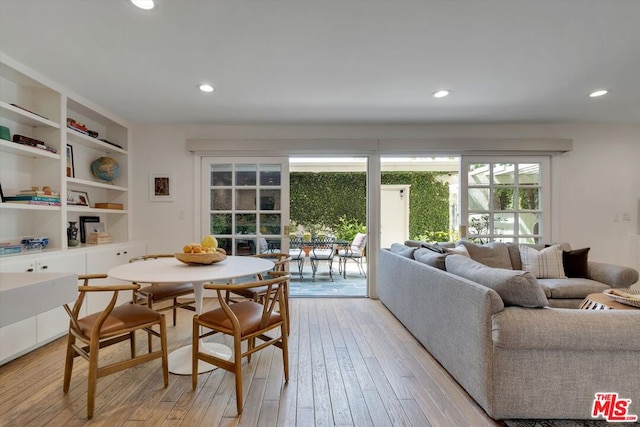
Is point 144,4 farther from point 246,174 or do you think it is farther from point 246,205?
point 246,205

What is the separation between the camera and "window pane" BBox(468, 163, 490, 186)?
3779mm

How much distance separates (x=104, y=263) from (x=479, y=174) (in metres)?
4.39

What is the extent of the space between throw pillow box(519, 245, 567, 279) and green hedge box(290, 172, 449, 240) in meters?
4.43

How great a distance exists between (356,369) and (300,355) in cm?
45

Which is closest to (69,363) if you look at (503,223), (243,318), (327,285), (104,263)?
(243,318)

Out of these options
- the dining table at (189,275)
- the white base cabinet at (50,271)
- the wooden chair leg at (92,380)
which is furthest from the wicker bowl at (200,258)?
the white base cabinet at (50,271)

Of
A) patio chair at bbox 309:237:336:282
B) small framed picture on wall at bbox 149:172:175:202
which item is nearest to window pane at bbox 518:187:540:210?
patio chair at bbox 309:237:336:282

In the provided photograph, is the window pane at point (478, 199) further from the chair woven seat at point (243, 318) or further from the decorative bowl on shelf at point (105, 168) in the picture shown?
the decorative bowl on shelf at point (105, 168)

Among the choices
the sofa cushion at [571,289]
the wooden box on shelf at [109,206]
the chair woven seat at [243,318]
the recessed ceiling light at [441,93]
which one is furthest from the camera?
the wooden box on shelf at [109,206]

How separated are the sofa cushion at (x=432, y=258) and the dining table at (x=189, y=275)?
4.30ft

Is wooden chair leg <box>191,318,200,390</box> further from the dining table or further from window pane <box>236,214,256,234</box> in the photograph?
window pane <box>236,214,256,234</box>

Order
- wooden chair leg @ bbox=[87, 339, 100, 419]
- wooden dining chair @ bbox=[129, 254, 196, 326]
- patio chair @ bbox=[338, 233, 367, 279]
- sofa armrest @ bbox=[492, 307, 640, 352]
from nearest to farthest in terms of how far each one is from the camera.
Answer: sofa armrest @ bbox=[492, 307, 640, 352]
wooden chair leg @ bbox=[87, 339, 100, 419]
wooden dining chair @ bbox=[129, 254, 196, 326]
patio chair @ bbox=[338, 233, 367, 279]

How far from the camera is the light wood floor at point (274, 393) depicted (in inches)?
61.4

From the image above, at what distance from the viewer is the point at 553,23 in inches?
70.8
